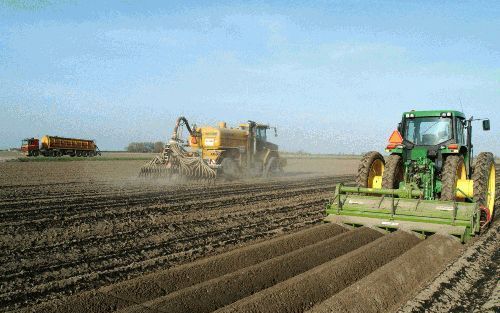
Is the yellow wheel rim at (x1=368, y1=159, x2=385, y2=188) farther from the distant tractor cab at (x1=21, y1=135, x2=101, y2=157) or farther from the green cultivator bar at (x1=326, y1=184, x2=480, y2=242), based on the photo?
the distant tractor cab at (x1=21, y1=135, x2=101, y2=157)

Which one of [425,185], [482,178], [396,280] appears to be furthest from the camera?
[425,185]

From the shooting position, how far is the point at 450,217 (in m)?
6.43

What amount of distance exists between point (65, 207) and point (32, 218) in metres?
1.42

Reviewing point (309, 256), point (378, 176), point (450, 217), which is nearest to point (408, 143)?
point (378, 176)

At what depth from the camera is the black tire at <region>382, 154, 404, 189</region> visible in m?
7.64

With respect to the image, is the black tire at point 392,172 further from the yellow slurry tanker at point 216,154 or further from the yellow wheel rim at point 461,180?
the yellow slurry tanker at point 216,154

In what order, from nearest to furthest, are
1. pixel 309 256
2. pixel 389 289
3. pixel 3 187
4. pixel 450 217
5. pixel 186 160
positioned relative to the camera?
pixel 389 289, pixel 309 256, pixel 450 217, pixel 3 187, pixel 186 160

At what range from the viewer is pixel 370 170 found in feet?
27.0

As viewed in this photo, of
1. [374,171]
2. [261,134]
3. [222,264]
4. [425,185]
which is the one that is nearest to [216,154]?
[261,134]

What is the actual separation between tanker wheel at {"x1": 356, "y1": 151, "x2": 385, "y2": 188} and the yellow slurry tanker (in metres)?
8.30

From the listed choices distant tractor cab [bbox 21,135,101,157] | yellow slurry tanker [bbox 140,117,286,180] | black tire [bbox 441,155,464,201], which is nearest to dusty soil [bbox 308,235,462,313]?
black tire [bbox 441,155,464,201]

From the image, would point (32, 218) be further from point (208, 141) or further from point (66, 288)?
point (208, 141)

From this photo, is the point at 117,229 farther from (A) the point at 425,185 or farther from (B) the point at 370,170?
(A) the point at 425,185

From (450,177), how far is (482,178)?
59 cm
